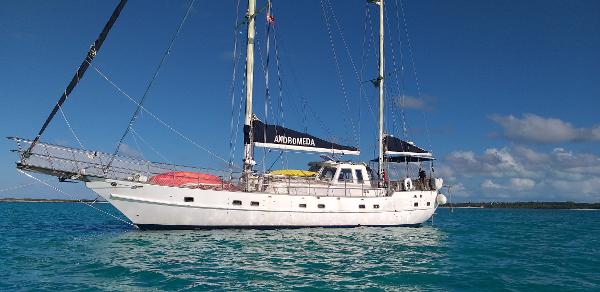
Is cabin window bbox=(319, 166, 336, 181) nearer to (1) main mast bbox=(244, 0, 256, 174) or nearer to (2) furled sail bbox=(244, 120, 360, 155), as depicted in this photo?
(2) furled sail bbox=(244, 120, 360, 155)

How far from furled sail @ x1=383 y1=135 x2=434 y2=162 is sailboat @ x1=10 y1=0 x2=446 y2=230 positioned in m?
0.08

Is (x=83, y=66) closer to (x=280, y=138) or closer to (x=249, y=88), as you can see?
(x=249, y=88)

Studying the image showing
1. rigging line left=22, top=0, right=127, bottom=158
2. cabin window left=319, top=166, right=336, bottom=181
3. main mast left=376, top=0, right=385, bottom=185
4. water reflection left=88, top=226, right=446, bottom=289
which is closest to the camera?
water reflection left=88, top=226, right=446, bottom=289

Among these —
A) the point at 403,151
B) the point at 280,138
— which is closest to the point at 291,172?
the point at 280,138

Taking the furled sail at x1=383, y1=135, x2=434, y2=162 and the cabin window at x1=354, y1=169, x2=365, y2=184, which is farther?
the furled sail at x1=383, y1=135, x2=434, y2=162

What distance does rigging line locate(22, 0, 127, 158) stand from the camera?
57.8 feet

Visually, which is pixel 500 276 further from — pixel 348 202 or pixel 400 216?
pixel 400 216

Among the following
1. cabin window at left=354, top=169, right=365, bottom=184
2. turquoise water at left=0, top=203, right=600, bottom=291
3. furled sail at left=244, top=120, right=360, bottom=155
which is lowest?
turquoise water at left=0, top=203, right=600, bottom=291

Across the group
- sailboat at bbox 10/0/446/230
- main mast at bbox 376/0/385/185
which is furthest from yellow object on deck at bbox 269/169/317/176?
main mast at bbox 376/0/385/185

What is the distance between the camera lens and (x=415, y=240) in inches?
819

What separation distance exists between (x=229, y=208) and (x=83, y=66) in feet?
30.2

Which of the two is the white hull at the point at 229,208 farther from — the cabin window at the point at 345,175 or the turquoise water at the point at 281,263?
the cabin window at the point at 345,175

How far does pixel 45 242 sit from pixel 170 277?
10060mm

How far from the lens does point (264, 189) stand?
23406mm
